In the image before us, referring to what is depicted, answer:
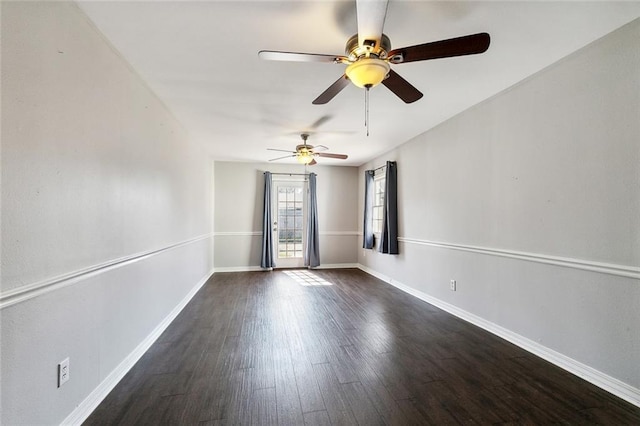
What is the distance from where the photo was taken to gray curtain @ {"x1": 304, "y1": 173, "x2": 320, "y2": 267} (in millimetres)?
6453

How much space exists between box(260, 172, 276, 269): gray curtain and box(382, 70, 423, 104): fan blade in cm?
446

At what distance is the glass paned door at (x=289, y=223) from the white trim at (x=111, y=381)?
3468 mm

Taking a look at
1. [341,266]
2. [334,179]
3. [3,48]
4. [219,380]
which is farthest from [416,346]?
[334,179]

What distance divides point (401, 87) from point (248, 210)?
4936 mm

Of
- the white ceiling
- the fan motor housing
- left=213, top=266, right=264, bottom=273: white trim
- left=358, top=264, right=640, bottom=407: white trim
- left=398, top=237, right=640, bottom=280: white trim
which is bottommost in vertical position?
left=213, top=266, right=264, bottom=273: white trim

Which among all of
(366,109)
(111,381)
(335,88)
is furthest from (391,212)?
(111,381)

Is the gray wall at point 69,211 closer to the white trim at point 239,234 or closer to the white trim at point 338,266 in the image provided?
the white trim at point 239,234

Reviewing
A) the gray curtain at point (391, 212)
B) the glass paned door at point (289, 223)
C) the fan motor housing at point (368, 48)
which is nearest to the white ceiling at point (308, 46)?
the fan motor housing at point (368, 48)

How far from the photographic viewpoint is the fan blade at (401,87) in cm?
191

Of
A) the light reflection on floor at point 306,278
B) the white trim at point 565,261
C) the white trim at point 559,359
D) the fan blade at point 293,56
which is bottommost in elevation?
the light reflection on floor at point 306,278

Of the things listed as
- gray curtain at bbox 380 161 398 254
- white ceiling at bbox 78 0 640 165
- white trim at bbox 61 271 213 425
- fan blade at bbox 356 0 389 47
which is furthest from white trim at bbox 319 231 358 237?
fan blade at bbox 356 0 389 47

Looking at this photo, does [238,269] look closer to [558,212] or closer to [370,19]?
[558,212]

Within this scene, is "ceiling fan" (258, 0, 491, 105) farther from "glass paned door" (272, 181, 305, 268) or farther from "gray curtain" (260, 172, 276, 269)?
"glass paned door" (272, 181, 305, 268)

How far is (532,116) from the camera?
2541mm
